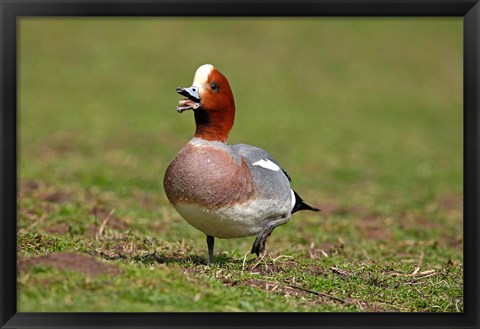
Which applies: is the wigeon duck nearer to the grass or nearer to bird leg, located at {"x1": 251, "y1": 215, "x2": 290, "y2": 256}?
bird leg, located at {"x1": 251, "y1": 215, "x2": 290, "y2": 256}

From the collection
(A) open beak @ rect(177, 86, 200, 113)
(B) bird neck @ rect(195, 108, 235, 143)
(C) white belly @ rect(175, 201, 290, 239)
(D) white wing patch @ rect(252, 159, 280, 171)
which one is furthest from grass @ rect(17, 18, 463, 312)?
(A) open beak @ rect(177, 86, 200, 113)

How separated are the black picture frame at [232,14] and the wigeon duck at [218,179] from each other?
37.8 inches

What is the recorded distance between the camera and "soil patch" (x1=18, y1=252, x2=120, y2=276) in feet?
13.3

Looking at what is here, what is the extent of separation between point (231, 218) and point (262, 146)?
8.28 metres

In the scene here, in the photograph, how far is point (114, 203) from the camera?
794cm

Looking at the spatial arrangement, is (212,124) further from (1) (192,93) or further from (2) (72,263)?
(2) (72,263)

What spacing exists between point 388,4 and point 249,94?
14468 mm

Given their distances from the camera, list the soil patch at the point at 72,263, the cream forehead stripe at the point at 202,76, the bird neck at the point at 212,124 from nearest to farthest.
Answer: the soil patch at the point at 72,263, the cream forehead stripe at the point at 202,76, the bird neck at the point at 212,124

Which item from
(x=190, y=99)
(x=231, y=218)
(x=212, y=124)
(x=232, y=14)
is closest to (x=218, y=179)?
(x=231, y=218)

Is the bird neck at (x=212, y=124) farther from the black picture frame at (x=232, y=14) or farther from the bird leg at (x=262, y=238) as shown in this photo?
the black picture frame at (x=232, y=14)

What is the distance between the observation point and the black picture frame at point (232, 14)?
3395 millimetres

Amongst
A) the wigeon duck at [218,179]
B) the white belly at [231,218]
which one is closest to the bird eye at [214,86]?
the wigeon duck at [218,179]
